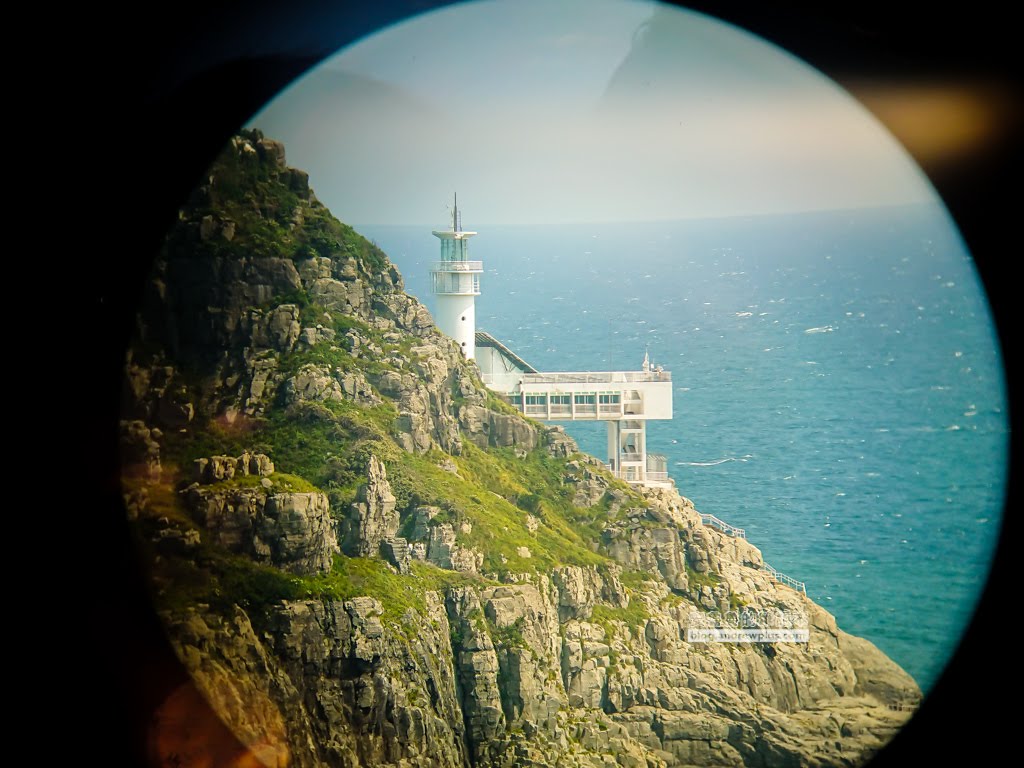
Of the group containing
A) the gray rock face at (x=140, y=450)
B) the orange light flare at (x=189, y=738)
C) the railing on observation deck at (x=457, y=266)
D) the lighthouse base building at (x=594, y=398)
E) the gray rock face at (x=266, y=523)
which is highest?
the railing on observation deck at (x=457, y=266)

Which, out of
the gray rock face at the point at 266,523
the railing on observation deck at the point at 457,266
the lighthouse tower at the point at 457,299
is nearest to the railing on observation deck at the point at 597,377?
the lighthouse tower at the point at 457,299

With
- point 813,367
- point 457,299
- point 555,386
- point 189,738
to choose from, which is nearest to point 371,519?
point 457,299

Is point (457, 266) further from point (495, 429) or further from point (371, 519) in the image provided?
point (371, 519)

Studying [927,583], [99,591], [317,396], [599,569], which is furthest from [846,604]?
[99,591]

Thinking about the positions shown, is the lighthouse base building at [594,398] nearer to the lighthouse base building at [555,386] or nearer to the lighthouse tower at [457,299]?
the lighthouse base building at [555,386]

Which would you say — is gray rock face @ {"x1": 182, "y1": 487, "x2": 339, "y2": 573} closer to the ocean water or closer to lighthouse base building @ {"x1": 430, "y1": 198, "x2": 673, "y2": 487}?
lighthouse base building @ {"x1": 430, "y1": 198, "x2": 673, "y2": 487}

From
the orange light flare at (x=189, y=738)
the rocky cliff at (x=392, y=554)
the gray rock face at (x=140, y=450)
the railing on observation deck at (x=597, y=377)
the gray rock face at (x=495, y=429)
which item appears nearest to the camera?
the orange light flare at (x=189, y=738)
